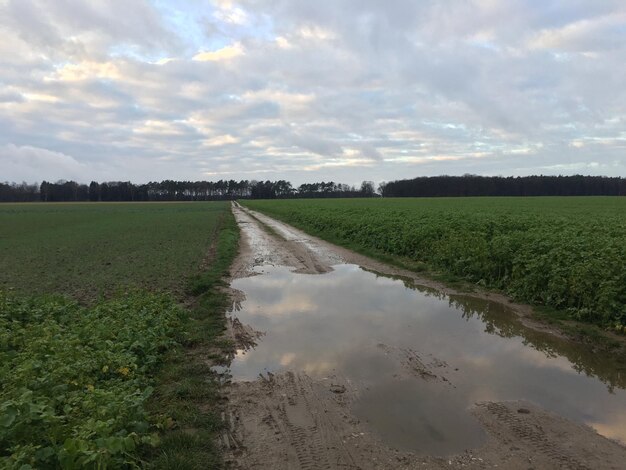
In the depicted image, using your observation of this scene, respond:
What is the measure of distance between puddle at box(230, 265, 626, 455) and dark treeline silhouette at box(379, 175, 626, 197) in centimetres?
13351

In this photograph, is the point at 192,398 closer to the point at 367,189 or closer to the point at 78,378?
the point at 78,378

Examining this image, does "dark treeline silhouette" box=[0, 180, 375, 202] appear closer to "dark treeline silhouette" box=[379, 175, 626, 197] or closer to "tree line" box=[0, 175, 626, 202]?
"tree line" box=[0, 175, 626, 202]

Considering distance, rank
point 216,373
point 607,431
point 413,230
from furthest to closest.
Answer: point 413,230 → point 216,373 → point 607,431

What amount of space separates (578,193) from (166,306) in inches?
5704

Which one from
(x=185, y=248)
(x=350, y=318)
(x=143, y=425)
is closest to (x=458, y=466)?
(x=143, y=425)

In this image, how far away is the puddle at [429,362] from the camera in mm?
4926

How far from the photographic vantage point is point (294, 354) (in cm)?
705

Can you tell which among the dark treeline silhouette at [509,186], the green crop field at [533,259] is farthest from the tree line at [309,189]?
the green crop field at [533,259]

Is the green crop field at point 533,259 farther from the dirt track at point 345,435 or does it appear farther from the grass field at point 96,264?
the grass field at point 96,264

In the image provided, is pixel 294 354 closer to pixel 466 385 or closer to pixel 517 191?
pixel 466 385

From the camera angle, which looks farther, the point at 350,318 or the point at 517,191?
the point at 517,191

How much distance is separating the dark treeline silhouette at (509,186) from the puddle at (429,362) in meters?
134

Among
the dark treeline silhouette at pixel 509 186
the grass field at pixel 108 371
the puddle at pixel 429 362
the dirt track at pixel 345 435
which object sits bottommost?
the puddle at pixel 429 362

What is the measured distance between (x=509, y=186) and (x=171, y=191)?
124509mm
